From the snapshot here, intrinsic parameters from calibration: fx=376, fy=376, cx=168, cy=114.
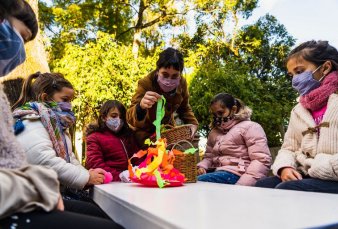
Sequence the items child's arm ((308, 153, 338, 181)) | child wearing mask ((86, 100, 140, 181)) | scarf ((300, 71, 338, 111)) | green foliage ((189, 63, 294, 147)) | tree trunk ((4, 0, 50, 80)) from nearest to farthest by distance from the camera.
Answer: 1. child's arm ((308, 153, 338, 181))
2. scarf ((300, 71, 338, 111))
3. child wearing mask ((86, 100, 140, 181))
4. tree trunk ((4, 0, 50, 80))
5. green foliage ((189, 63, 294, 147))

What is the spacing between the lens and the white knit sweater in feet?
6.31

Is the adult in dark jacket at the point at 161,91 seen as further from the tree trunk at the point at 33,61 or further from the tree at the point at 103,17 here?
the tree at the point at 103,17

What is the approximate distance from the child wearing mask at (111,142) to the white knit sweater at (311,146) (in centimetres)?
128

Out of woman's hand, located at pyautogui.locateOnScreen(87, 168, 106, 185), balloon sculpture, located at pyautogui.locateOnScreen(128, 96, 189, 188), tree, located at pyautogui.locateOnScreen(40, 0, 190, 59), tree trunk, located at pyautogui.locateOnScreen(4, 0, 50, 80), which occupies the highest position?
tree, located at pyautogui.locateOnScreen(40, 0, 190, 59)

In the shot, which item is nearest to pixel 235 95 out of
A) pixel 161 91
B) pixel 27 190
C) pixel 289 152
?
pixel 161 91

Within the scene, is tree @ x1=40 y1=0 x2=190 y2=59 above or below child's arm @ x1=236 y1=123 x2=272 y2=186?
above

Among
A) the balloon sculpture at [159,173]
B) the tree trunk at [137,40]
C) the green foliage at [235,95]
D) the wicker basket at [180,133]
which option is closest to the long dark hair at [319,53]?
the wicker basket at [180,133]

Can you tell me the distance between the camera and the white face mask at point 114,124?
3.19m

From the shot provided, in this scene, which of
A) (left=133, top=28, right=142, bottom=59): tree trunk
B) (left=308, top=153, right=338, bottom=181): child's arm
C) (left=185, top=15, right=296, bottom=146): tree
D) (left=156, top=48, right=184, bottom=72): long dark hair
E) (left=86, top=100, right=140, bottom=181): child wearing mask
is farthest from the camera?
(left=133, top=28, right=142, bottom=59): tree trunk

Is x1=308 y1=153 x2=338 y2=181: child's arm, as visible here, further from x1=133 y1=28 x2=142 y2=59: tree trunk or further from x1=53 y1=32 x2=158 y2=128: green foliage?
x1=133 y1=28 x2=142 y2=59: tree trunk

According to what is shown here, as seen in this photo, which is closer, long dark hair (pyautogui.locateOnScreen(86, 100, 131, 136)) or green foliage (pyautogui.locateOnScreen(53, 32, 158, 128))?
long dark hair (pyautogui.locateOnScreen(86, 100, 131, 136))

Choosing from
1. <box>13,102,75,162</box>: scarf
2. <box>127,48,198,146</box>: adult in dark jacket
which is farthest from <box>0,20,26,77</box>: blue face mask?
<box>127,48,198,146</box>: adult in dark jacket

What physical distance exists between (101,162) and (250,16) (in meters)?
12.9

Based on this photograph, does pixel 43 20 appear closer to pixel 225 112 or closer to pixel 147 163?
pixel 225 112
